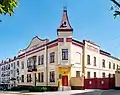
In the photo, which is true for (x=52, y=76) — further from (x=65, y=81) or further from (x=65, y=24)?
(x=65, y=24)

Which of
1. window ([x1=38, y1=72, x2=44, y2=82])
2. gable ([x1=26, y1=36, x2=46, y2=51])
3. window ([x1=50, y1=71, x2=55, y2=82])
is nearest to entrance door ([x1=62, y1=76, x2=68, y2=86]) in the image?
window ([x1=50, y1=71, x2=55, y2=82])

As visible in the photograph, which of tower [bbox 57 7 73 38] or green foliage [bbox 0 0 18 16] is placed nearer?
green foliage [bbox 0 0 18 16]

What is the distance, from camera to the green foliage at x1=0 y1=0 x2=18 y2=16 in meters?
9.17

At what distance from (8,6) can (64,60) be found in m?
38.9

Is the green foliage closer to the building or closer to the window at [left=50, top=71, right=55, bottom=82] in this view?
the building

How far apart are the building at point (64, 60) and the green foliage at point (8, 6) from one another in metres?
38.3

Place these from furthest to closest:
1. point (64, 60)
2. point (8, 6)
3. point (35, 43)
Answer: point (35, 43) → point (64, 60) → point (8, 6)

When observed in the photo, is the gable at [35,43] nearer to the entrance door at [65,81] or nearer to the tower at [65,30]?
the tower at [65,30]

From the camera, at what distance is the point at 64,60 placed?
48031 mm

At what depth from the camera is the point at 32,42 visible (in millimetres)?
59906

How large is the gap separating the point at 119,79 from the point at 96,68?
530 inches

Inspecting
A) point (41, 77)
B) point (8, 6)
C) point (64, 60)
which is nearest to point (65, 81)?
point (64, 60)

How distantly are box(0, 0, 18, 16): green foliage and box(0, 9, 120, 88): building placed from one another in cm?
3834

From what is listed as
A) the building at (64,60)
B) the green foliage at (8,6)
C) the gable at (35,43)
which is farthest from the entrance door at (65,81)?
the green foliage at (8,6)
